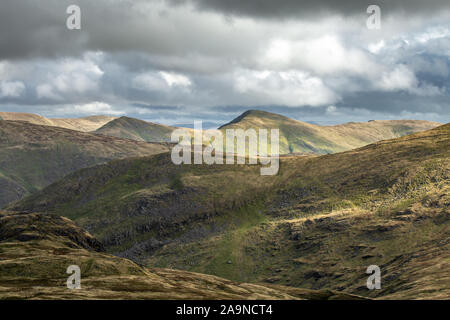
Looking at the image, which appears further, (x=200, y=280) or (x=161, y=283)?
(x=200, y=280)

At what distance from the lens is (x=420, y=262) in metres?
185
